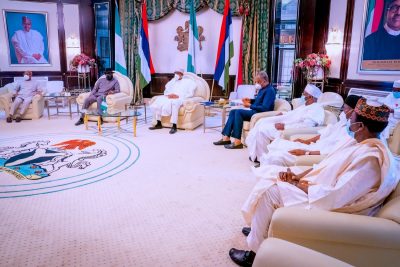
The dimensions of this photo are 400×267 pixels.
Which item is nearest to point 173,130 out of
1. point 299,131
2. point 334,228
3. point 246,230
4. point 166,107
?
point 166,107

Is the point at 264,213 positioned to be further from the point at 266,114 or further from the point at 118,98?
the point at 118,98

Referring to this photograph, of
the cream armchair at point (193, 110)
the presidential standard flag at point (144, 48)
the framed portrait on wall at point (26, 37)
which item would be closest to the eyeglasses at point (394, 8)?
the cream armchair at point (193, 110)

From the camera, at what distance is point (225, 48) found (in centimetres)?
748

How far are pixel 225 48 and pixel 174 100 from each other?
221 centimetres

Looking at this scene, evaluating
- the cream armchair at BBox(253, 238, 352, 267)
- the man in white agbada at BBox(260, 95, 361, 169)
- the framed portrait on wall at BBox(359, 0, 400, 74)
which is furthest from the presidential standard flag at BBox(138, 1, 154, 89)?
the cream armchair at BBox(253, 238, 352, 267)

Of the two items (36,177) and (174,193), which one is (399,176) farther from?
(36,177)

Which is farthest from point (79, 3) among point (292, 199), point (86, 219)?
point (292, 199)

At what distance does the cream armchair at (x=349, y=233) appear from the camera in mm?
1440

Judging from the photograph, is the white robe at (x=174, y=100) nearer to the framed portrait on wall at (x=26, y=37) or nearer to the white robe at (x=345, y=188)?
the white robe at (x=345, y=188)

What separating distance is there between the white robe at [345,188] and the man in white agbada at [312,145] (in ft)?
2.91

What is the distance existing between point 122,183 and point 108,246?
131cm

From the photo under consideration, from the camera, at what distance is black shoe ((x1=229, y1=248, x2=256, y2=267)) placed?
2.10m

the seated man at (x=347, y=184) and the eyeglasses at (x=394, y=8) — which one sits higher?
the eyeglasses at (x=394, y=8)

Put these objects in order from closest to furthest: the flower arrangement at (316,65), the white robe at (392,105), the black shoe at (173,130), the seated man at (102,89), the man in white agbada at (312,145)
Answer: the man in white agbada at (312,145) → the white robe at (392,105) → the flower arrangement at (316,65) → the black shoe at (173,130) → the seated man at (102,89)
